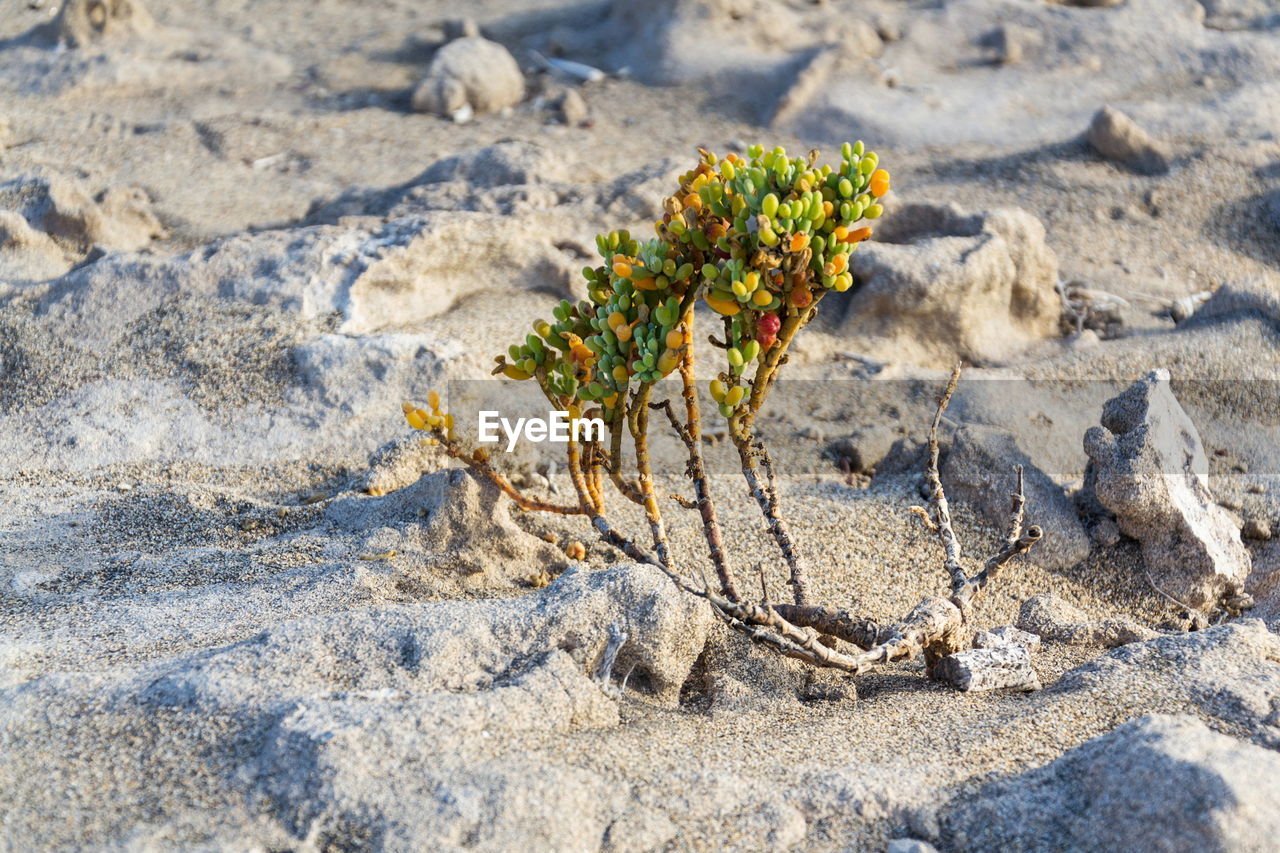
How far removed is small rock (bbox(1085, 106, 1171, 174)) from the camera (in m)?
6.35

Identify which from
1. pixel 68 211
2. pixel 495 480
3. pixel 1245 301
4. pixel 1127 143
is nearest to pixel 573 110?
pixel 68 211

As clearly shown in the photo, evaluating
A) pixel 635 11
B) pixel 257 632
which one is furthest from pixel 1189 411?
pixel 635 11

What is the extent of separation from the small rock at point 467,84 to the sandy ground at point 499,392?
155mm

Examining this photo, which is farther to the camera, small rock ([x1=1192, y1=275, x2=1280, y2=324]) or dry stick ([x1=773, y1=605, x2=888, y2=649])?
small rock ([x1=1192, y1=275, x2=1280, y2=324])

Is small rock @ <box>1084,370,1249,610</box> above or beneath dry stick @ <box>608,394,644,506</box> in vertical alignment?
beneath

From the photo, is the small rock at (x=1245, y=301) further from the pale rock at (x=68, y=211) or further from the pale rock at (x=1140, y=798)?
the pale rock at (x=68, y=211)

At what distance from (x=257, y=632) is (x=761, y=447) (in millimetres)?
1221

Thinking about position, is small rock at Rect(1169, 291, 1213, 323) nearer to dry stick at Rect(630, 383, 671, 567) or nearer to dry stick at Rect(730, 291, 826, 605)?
dry stick at Rect(730, 291, 826, 605)

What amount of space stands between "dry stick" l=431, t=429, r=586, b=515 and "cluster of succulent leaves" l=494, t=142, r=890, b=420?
32 cm

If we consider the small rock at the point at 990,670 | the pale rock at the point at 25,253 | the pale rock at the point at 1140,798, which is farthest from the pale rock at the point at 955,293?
the pale rock at the point at 25,253

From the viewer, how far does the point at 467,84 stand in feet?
24.5

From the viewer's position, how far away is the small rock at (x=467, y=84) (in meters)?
7.46

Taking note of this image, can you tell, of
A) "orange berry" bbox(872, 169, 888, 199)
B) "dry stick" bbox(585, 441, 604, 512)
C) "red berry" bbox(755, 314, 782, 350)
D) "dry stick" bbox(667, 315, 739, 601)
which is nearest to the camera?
"orange berry" bbox(872, 169, 888, 199)

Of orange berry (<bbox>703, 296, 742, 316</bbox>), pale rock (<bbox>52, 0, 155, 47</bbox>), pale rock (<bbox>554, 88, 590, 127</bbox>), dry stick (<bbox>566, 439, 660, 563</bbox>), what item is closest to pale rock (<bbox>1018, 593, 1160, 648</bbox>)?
dry stick (<bbox>566, 439, 660, 563</bbox>)
